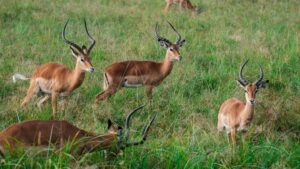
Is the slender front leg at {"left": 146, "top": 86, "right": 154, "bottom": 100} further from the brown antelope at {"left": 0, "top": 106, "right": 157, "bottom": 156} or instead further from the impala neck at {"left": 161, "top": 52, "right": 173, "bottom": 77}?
the brown antelope at {"left": 0, "top": 106, "right": 157, "bottom": 156}

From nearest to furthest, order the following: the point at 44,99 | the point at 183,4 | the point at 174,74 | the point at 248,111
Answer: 1. the point at 248,111
2. the point at 44,99
3. the point at 174,74
4. the point at 183,4

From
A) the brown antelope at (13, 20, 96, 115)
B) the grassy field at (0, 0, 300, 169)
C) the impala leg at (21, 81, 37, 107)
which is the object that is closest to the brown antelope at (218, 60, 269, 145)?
the grassy field at (0, 0, 300, 169)

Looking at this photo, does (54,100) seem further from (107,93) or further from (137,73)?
(137,73)

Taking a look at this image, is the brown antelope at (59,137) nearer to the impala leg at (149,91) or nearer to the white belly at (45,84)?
the white belly at (45,84)

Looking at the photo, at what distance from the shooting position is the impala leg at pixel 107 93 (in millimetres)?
6864

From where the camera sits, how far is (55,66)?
6.95 meters

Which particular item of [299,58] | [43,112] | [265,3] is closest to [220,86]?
[299,58]

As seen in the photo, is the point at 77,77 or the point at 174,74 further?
the point at 174,74

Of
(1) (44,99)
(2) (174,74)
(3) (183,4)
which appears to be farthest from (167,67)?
(3) (183,4)

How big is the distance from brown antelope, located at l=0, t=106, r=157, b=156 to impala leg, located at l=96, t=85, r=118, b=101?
8.92ft

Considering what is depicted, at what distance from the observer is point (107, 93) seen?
703 centimetres

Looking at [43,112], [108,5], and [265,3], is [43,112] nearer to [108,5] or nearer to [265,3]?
[108,5]

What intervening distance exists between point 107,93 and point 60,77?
63cm

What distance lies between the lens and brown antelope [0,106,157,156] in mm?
3873
